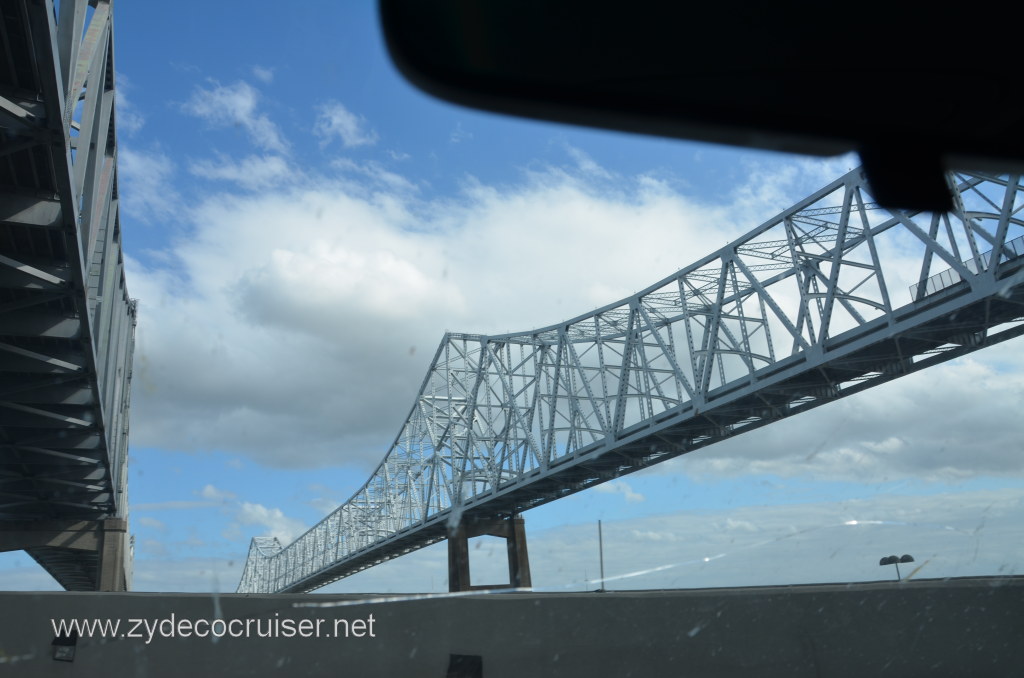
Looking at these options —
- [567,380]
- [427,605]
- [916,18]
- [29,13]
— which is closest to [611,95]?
[916,18]

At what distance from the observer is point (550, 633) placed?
809 centimetres

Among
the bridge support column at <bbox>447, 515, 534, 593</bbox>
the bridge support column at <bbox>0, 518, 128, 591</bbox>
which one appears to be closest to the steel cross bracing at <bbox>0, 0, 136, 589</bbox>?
the bridge support column at <bbox>0, 518, 128, 591</bbox>

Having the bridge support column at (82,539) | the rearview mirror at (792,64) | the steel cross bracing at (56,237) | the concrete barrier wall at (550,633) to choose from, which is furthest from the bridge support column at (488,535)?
the rearview mirror at (792,64)

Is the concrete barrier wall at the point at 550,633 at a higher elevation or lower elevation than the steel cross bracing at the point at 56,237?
lower

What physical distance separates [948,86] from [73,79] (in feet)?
32.9

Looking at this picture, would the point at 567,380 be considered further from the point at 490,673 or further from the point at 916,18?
the point at 916,18

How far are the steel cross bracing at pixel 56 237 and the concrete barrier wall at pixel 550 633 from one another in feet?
15.9

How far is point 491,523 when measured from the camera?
51.7m

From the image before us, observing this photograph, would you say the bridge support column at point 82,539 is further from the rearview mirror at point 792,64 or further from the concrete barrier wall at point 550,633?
the rearview mirror at point 792,64

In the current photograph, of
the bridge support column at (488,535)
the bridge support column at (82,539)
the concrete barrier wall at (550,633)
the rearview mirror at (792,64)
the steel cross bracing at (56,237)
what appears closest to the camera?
the rearview mirror at (792,64)

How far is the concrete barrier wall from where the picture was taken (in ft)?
25.2

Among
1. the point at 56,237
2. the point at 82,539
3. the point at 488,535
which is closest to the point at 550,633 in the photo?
the point at 56,237

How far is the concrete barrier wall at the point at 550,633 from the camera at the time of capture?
7.70 meters

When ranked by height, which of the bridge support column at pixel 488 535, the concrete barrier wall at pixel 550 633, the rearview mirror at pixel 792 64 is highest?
the bridge support column at pixel 488 535
